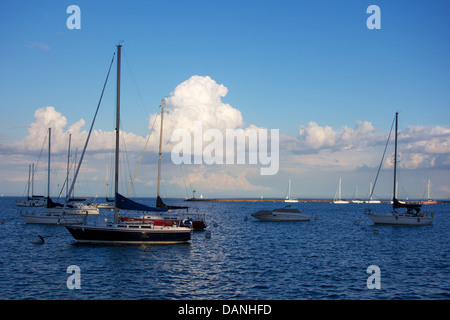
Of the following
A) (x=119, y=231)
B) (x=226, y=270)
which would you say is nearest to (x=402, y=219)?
(x=226, y=270)

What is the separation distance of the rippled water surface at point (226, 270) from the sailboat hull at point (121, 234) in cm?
88

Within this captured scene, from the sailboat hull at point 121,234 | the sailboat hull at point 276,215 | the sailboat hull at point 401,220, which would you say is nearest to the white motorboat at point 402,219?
the sailboat hull at point 401,220

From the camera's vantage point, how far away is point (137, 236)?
41.4 m

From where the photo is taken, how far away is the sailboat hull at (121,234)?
40.7 metres

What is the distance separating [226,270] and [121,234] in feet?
47.3

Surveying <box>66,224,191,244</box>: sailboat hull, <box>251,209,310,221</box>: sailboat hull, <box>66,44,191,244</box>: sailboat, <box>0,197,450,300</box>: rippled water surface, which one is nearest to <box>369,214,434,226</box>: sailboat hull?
<box>251,209,310,221</box>: sailboat hull

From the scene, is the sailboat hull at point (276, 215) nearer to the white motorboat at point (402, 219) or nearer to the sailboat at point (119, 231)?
the white motorboat at point (402, 219)

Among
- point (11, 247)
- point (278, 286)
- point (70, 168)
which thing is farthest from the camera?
point (70, 168)

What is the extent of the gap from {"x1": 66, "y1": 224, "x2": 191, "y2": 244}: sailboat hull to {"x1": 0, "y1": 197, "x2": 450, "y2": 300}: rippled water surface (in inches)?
34.5

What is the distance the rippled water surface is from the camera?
24297mm

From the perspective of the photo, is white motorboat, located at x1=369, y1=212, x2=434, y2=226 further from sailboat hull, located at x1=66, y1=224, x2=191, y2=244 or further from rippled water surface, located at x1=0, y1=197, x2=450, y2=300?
sailboat hull, located at x1=66, y1=224, x2=191, y2=244
